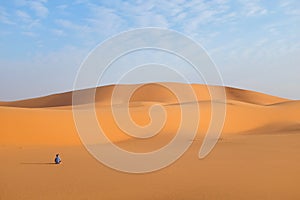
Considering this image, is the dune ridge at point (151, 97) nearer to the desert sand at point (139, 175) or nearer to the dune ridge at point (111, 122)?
the dune ridge at point (111, 122)

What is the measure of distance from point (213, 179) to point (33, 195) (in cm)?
417

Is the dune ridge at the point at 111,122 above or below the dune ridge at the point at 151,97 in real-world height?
below

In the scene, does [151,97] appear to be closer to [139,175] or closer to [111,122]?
[111,122]

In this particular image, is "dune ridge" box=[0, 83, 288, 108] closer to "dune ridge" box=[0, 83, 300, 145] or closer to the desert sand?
"dune ridge" box=[0, 83, 300, 145]

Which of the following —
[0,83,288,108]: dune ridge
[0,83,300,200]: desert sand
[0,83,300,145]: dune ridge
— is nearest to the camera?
[0,83,300,200]: desert sand

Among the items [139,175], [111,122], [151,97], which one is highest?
[151,97]

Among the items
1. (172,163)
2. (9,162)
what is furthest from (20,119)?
(172,163)

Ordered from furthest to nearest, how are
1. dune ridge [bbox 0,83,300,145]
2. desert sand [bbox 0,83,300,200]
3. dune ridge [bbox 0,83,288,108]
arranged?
dune ridge [bbox 0,83,288,108] → dune ridge [bbox 0,83,300,145] → desert sand [bbox 0,83,300,200]

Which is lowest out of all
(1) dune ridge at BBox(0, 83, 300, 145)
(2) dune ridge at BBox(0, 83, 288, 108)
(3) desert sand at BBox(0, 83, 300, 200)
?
(3) desert sand at BBox(0, 83, 300, 200)

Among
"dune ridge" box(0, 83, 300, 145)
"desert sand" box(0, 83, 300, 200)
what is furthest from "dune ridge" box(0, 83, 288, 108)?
"desert sand" box(0, 83, 300, 200)

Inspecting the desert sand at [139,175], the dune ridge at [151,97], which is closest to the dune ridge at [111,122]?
the desert sand at [139,175]

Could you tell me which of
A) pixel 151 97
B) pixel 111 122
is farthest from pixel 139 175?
pixel 151 97

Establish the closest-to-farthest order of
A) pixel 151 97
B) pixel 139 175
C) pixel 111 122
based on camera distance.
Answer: pixel 139 175 < pixel 111 122 < pixel 151 97

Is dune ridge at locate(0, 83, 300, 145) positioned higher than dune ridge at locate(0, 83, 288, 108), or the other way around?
dune ridge at locate(0, 83, 288, 108)
